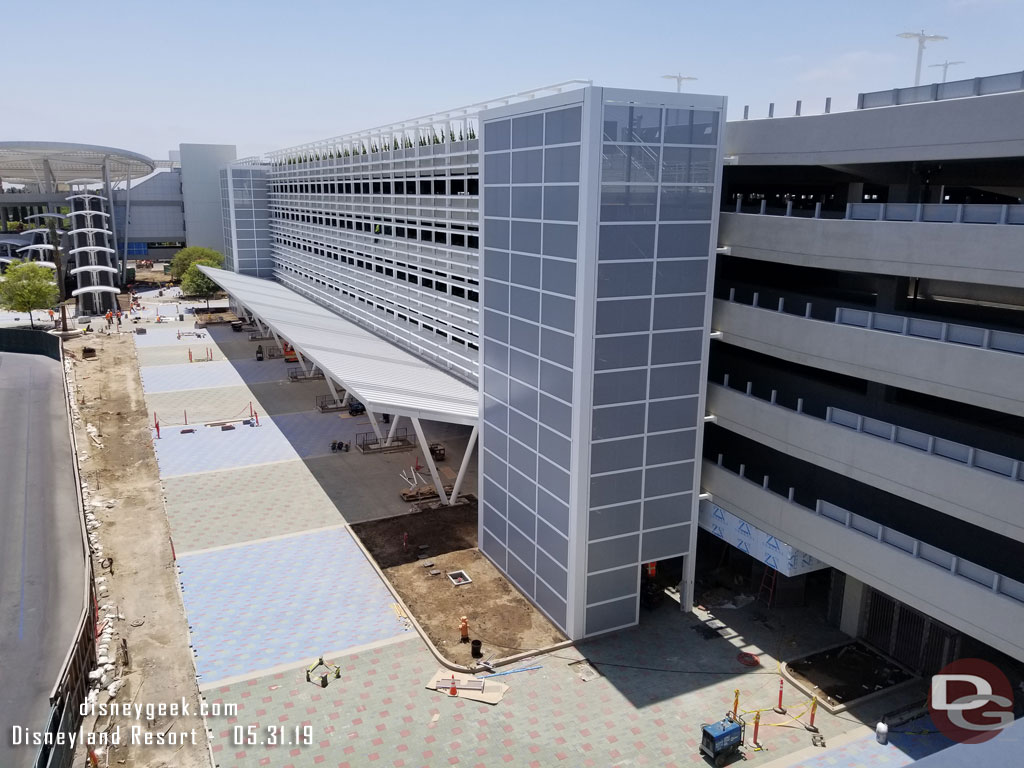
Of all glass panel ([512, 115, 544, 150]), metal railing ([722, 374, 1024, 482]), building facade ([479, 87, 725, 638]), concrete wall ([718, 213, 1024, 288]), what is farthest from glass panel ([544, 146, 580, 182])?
metal railing ([722, 374, 1024, 482])

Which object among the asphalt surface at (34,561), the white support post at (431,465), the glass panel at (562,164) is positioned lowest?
the asphalt surface at (34,561)

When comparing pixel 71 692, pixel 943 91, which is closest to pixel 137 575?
pixel 71 692

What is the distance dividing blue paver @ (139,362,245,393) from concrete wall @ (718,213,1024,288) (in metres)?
37.2

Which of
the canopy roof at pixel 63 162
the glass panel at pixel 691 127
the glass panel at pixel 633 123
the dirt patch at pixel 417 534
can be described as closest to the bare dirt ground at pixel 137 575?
the dirt patch at pixel 417 534

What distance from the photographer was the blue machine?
16141 mm

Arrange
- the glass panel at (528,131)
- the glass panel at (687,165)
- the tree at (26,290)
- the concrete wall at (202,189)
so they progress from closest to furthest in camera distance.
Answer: the glass panel at (687,165) → the glass panel at (528,131) → the tree at (26,290) → the concrete wall at (202,189)

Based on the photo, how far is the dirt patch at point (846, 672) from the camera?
1883cm

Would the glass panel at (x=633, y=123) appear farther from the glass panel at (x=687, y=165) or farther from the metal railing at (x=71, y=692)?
the metal railing at (x=71, y=692)

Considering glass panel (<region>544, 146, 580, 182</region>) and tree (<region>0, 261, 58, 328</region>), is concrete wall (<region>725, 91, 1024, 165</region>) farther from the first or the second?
tree (<region>0, 261, 58, 328</region>)

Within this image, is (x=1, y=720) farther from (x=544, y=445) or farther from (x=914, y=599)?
(x=914, y=599)

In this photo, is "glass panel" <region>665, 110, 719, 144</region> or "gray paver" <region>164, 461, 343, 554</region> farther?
"gray paver" <region>164, 461, 343, 554</region>

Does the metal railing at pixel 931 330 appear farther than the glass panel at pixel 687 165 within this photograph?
No

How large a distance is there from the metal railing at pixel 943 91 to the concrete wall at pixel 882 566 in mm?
9895

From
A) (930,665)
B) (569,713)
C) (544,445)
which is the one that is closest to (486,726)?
(569,713)
